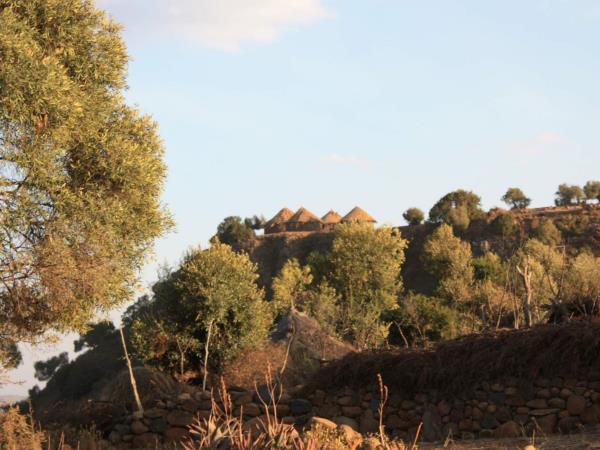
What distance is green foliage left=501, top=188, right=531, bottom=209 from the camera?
293ft

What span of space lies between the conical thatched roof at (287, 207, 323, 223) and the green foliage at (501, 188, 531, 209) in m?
23.0

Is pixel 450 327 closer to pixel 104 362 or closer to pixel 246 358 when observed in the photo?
pixel 246 358

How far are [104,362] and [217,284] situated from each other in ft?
119

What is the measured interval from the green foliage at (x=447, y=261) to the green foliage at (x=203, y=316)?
25.7m

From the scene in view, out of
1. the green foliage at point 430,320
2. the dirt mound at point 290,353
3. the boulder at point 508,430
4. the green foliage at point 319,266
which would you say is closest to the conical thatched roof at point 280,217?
the green foliage at point 319,266

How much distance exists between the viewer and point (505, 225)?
7344cm

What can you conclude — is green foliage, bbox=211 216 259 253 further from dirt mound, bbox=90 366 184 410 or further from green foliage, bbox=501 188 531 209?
Result: dirt mound, bbox=90 366 184 410

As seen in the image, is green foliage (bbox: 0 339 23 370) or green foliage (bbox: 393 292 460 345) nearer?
green foliage (bbox: 0 339 23 370)

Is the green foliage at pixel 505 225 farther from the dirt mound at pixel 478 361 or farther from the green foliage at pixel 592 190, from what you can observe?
the dirt mound at pixel 478 361

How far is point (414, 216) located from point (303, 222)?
1456 cm

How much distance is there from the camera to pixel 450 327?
36.8m

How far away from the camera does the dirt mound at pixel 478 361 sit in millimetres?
13656

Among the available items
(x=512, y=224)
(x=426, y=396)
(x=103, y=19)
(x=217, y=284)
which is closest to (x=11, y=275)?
(x=103, y=19)

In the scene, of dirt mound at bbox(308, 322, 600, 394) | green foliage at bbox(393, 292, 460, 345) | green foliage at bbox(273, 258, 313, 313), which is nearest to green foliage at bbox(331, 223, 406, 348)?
green foliage at bbox(273, 258, 313, 313)
